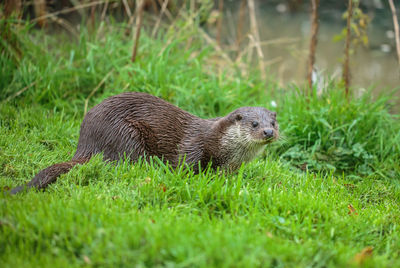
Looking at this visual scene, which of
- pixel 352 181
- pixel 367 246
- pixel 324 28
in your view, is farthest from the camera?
pixel 324 28

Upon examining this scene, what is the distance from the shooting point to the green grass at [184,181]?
79.7 inches

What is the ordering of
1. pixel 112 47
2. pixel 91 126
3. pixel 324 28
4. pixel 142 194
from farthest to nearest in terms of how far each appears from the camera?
pixel 324 28, pixel 112 47, pixel 91 126, pixel 142 194

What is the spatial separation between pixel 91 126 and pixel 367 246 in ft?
7.05

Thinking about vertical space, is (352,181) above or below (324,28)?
below

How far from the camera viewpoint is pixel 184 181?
2781 mm

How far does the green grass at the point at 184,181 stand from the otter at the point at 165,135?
0.14 metres

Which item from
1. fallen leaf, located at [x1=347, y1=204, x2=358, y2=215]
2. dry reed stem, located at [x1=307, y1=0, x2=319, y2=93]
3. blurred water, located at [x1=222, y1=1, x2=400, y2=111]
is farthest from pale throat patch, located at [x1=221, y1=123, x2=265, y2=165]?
blurred water, located at [x1=222, y1=1, x2=400, y2=111]

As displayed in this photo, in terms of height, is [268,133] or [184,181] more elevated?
[268,133]

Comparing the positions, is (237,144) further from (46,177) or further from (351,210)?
(46,177)

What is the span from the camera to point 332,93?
474 cm

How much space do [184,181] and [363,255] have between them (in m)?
1.17

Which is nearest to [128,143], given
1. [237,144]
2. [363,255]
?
[237,144]

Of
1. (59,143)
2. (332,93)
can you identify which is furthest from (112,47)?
(332,93)

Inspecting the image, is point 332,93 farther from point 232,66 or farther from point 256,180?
point 256,180
